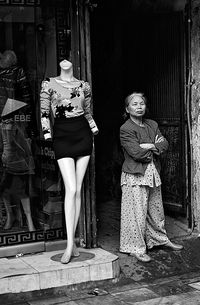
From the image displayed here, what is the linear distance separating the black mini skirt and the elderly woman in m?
0.67

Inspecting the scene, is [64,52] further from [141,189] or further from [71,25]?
[141,189]

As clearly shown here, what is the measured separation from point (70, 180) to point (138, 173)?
0.93 meters

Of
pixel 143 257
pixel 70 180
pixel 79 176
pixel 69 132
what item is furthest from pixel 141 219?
pixel 69 132

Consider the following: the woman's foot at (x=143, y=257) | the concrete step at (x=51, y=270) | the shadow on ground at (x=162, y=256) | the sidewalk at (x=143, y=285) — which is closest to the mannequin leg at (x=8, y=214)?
the concrete step at (x=51, y=270)

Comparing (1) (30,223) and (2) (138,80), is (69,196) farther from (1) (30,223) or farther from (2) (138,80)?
(2) (138,80)

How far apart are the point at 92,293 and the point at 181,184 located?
238 cm

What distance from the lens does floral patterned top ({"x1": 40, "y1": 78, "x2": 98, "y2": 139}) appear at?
6.18 m

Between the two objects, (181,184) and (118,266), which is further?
(181,184)

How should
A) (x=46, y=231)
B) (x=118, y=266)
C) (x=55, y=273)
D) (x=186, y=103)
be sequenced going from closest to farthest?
(x=55, y=273)
(x=118, y=266)
(x=46, y=231)
(x=186, y=103)

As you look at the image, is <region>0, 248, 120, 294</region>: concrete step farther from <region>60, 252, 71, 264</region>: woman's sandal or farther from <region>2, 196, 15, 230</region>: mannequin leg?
<region>2, 196, 15, 230</region>: mannequin leg

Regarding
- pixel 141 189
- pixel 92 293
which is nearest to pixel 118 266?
pixel 92 293

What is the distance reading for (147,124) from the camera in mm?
7047

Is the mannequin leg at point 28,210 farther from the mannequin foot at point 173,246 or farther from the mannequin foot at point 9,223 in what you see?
the mannequin foot at point 173,246

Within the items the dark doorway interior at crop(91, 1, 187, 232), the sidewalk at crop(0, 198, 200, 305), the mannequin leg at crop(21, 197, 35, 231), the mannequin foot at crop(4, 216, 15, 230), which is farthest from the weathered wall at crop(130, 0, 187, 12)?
the mannequin foot at crop(4, 216, 15, 230)
